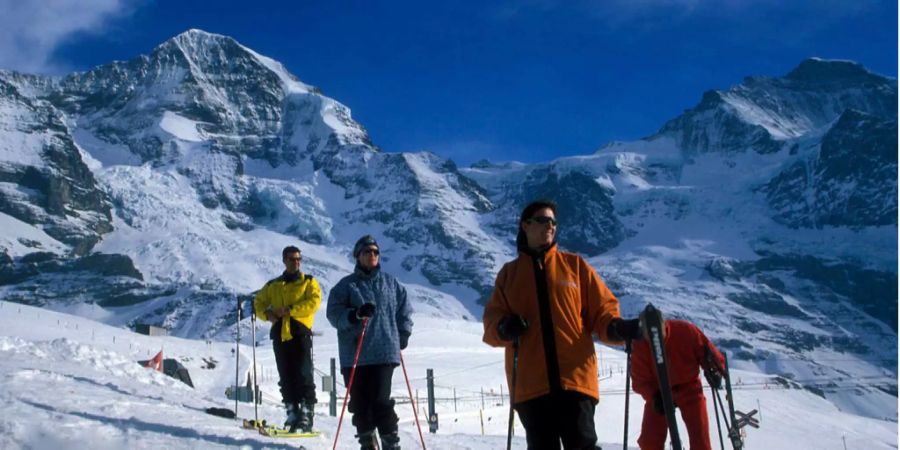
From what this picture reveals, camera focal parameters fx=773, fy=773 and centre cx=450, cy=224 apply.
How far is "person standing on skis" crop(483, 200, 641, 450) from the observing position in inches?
Answer: 152

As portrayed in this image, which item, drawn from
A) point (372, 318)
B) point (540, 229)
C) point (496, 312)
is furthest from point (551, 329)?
point (372, 318)

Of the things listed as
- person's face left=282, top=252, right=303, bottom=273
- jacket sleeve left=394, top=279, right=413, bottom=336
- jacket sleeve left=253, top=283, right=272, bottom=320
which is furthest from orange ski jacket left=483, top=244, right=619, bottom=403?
jacket sleeve left=253, top=283, right=272, bottom=320

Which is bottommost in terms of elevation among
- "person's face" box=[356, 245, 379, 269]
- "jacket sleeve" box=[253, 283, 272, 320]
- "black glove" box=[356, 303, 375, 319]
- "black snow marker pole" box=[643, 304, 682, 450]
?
"black snow marker pole" box=[643, 304, 682, 450]

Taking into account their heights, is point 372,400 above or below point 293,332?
below

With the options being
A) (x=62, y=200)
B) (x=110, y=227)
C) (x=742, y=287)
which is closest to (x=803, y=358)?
(x=742, y=287)

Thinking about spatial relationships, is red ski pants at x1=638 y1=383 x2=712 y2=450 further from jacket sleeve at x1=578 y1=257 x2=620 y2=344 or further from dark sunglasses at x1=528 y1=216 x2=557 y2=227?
dark sunglasses at x1=528 y1=216 x2=557 y2=227

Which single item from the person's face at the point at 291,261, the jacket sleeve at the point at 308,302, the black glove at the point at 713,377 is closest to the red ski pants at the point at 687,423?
the black glove at the point at 713,377

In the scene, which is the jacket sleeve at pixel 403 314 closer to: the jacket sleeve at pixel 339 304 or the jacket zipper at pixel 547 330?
the jacket sleeve at pixel 339 304

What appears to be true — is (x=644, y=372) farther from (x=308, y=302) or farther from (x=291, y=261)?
(x=291, y=261)

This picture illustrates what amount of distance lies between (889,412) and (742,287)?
229 ft

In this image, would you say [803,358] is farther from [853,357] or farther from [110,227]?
[110,227]

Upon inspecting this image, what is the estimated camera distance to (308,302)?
7.09 metres

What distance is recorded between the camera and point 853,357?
148500 millimetres

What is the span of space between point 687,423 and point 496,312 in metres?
2.34
